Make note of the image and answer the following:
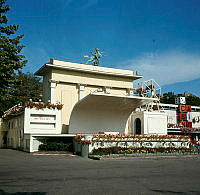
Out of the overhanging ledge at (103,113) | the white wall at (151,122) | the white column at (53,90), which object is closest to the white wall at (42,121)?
the overhanging ledge at (103,113)

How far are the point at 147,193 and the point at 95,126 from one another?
25447 millimetres

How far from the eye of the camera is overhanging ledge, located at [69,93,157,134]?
2998 cm

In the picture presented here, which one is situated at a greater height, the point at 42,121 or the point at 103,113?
the point at 103,113

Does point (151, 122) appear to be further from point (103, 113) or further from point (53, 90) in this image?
point (53, 90)

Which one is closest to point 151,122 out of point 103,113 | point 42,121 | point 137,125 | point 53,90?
point 137,125

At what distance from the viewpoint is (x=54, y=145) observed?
26984mm

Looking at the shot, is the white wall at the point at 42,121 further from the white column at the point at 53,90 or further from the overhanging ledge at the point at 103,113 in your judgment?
the white column at the point at 53,90

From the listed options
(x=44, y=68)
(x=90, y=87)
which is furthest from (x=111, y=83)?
(x=44, y=68)

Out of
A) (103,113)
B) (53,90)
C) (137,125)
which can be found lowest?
(137,125)

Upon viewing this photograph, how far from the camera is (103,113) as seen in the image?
3391cm

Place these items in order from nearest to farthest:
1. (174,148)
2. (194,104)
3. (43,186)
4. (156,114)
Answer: (43,186) < (174,148) < (156,114) < (194,104)

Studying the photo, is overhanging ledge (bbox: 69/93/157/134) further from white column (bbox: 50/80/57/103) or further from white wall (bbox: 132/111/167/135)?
white column (bbox: 50/80/57/103)

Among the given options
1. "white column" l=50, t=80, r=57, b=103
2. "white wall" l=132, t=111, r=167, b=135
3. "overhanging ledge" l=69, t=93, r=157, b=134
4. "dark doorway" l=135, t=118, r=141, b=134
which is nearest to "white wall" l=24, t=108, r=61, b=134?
"overhanging ledge" l=69, t=93, r=157, b=134

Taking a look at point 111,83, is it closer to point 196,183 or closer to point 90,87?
point 90,87
